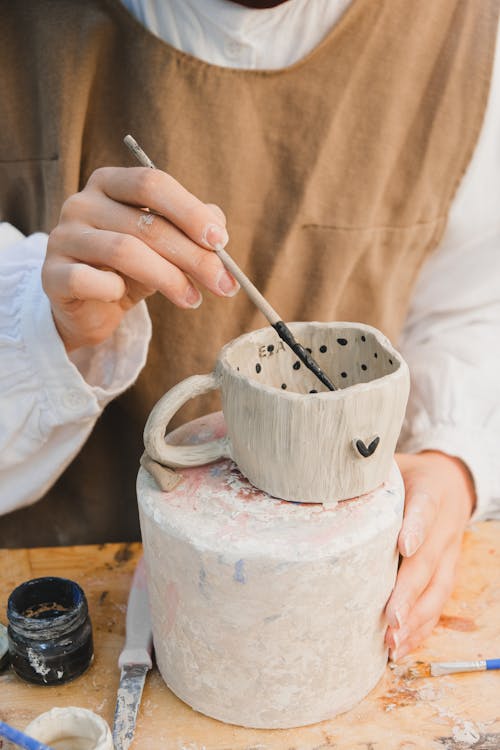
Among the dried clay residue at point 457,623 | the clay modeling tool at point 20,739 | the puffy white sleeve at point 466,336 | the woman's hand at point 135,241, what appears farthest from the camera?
the puffy white sleeve at point 466,336

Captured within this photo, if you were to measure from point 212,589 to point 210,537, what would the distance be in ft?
0.17

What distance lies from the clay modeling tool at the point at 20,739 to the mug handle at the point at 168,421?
26cm

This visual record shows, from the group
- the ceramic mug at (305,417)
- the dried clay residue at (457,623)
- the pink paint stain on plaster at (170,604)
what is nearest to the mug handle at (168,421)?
the ceramic mug at (305,417)

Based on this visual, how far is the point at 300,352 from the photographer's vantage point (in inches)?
30.0

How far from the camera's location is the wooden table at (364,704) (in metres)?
0.74

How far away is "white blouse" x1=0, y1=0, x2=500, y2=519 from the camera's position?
93 cm

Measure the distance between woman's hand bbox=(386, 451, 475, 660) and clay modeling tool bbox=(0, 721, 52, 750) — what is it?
348 mm

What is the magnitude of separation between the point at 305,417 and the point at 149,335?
37cm

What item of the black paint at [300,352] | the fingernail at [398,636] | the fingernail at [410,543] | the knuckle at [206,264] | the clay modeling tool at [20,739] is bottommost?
the fingernail at [398,636]

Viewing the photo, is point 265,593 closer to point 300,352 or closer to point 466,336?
point 300,352

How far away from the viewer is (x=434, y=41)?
1067mm

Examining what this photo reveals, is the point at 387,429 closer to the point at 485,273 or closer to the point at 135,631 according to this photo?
the point at 135,631

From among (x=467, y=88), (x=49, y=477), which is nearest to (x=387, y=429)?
(x=49, y=477)

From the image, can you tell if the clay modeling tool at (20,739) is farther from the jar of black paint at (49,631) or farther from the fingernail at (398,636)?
the fingernail at (398,636)
